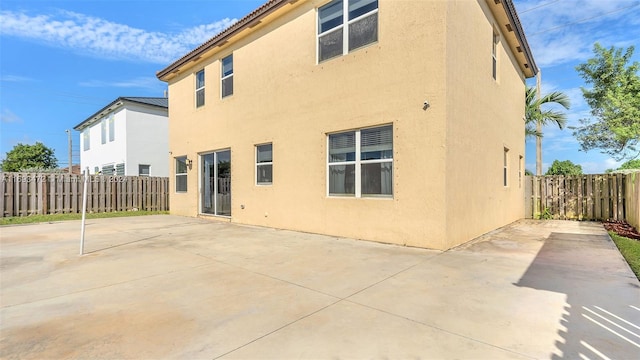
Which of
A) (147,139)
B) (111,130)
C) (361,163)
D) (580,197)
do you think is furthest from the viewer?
(111,130)

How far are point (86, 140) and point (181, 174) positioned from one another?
18.7 m

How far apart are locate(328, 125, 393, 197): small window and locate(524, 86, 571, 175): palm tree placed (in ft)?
37.8

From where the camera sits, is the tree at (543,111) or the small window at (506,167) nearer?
the small window at (506,167)

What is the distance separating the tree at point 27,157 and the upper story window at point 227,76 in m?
39.2

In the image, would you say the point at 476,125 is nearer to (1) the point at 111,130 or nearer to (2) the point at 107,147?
(1) the point at 111,130

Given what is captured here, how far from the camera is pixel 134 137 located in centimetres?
2031

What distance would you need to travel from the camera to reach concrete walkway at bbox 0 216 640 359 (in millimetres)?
2494

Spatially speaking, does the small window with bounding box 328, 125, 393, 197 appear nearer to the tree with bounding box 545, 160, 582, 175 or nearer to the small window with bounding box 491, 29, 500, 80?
the small window with bounding box 491, 29, 500, 80

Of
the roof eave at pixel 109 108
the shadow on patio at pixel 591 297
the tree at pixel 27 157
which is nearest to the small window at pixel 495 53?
the shadow on patio at pixel 591 297

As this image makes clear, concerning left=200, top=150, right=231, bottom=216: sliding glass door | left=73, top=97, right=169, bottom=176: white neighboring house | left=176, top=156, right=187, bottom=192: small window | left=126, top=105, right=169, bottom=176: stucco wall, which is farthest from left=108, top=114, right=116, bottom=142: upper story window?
left=200, top=150, right=231, bottom=216: sliding glass door

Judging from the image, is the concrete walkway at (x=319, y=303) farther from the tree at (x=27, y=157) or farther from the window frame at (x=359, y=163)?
the tree at (x=27, y=157)

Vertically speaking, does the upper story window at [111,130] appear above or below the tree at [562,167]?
above

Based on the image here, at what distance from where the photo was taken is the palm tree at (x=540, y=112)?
1444 cm

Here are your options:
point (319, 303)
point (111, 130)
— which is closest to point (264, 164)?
point (319, 303)
